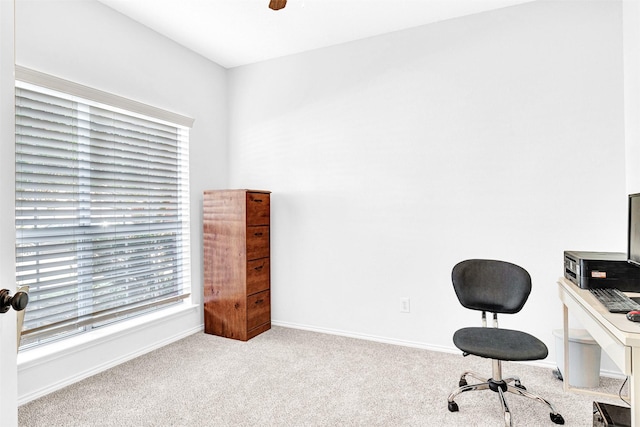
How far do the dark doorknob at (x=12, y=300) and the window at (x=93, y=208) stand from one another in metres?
1.59

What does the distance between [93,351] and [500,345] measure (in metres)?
2.68

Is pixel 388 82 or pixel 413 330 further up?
pixel 388 82

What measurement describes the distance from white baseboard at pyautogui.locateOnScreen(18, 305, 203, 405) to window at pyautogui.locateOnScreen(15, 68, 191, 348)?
10cm

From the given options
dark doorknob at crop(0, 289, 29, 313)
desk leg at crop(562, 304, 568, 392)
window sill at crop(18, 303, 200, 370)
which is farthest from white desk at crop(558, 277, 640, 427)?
window sill at crop(18, 303, 200, 370)

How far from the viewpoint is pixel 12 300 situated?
90 cm

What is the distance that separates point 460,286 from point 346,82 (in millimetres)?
2042

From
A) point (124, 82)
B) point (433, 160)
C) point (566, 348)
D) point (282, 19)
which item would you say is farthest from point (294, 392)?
point (282, 19)

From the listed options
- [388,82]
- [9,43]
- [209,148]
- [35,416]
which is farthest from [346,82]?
[35,416]

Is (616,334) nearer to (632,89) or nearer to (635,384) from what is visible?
(635,384)

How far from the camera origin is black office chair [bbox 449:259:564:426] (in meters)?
1.88

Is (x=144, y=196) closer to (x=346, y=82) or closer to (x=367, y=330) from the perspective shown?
(x=346, y=82)

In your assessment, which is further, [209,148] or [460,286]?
[209,148]

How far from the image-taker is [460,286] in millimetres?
2340

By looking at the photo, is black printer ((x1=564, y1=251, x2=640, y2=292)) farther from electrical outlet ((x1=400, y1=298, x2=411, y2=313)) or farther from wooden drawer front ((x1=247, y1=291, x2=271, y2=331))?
wooden drawer front ((x1=247, y1=291, x2=271, y2=331))
